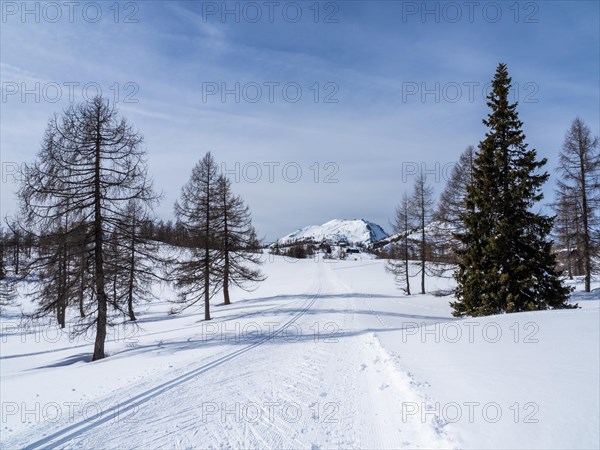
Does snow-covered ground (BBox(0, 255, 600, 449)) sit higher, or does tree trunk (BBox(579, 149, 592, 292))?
tree trunk (BBox(579, 149, 592, 292))

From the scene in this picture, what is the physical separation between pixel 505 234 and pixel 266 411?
1219 centimetres

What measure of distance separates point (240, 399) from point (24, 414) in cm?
408

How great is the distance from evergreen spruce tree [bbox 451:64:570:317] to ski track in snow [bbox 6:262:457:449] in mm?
7525

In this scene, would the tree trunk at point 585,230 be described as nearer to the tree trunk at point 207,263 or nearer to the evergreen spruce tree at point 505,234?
the evergreen spruce tree at point 505,234

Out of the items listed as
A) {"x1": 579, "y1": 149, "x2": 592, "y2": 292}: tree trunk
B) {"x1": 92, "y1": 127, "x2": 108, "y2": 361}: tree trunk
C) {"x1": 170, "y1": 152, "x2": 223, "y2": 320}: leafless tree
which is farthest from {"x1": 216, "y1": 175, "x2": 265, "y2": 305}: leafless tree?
{"x1": 579, "y1": 149, "x2": 592, "y2": 292}: tree trunk

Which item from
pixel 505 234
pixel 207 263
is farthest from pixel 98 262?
pixel 505 234

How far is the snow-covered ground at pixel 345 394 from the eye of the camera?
4.44 metres

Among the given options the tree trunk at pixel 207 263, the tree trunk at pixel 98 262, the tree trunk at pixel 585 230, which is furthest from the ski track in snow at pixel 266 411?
the tree trunk at pixel 585 230

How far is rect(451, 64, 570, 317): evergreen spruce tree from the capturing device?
1336 cm

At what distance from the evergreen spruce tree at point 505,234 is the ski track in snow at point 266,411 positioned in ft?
24.7

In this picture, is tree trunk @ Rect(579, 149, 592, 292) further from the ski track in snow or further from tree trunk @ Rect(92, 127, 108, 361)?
tree trunk @ Rect(92, 127, 108, 361)

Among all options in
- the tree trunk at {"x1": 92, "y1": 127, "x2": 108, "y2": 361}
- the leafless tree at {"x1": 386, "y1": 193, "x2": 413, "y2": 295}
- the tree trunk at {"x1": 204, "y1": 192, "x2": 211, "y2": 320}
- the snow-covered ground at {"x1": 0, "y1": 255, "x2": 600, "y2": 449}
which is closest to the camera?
the snow-covered ground at {"x1": 0, "y1": 255, "x2": 600, "y2": 449}

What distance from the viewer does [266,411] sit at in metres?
5.48

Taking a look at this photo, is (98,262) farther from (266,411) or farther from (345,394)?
(345,394)
